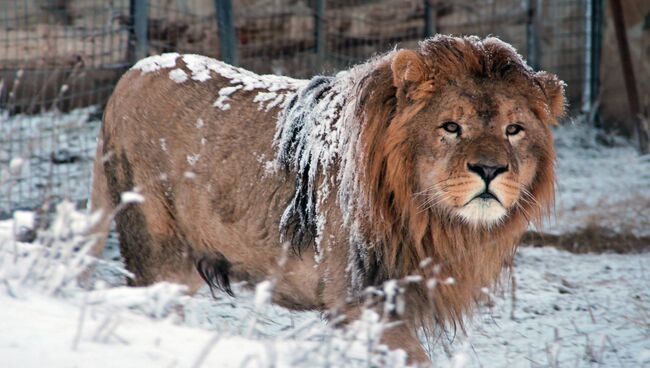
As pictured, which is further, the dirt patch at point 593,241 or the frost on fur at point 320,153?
the dirt patch at point 593,241

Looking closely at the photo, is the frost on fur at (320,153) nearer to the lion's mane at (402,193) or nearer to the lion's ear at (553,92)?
the lion's mane at (402,193)

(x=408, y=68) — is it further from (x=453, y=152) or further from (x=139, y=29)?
(x=139, y=29)

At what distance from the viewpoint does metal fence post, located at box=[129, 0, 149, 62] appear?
7.47m

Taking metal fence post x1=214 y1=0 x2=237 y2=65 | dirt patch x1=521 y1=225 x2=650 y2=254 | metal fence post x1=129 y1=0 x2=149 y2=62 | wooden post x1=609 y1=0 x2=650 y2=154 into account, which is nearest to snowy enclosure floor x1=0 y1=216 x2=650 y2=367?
dirt patch x1=521 y1=225 x2=650 y2=254

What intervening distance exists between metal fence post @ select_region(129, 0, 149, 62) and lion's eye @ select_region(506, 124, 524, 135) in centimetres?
415

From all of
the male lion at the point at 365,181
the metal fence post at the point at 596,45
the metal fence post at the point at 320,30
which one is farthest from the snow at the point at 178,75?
the metal fence post at the point at 596,45

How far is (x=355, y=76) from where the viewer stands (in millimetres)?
4281

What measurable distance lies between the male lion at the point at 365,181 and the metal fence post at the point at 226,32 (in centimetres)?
298

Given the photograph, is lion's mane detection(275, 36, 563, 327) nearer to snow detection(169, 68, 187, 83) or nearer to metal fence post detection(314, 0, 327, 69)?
snow detection(169, 68, 187, 83)

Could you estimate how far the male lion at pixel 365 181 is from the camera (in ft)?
12.8

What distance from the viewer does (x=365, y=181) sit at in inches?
158

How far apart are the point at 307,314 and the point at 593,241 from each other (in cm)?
259

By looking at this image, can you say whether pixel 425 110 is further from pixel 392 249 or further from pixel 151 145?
pixel 151 145

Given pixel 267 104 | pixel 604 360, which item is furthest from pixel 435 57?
pixel 604 360
